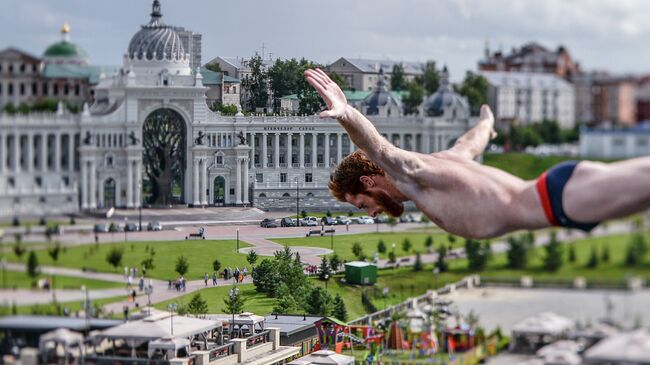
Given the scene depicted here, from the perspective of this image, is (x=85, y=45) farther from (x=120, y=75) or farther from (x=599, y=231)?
(x=599, y=231)

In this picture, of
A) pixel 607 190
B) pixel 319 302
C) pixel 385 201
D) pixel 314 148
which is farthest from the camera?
pixel 319 302

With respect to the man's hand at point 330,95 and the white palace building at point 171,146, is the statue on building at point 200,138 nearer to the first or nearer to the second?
the white palace building at point 171,146

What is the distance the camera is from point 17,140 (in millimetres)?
3875

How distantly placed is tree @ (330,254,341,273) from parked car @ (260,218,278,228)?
31cm

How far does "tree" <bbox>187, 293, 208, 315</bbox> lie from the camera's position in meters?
4.66

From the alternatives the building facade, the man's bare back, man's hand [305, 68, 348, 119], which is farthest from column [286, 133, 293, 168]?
the building facade

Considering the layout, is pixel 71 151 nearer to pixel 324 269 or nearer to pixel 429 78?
pixel 324 269

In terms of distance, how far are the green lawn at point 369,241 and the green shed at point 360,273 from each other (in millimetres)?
38

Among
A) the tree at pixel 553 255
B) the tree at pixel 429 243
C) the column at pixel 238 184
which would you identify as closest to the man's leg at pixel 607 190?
the tree at pixel 553 255

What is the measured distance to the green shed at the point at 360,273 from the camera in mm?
5195

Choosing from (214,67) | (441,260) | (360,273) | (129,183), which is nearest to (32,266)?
(129,183)

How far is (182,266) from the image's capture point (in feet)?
15.0

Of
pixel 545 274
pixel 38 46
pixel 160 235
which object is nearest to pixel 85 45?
pixel 38 46

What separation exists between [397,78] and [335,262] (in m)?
1.32
